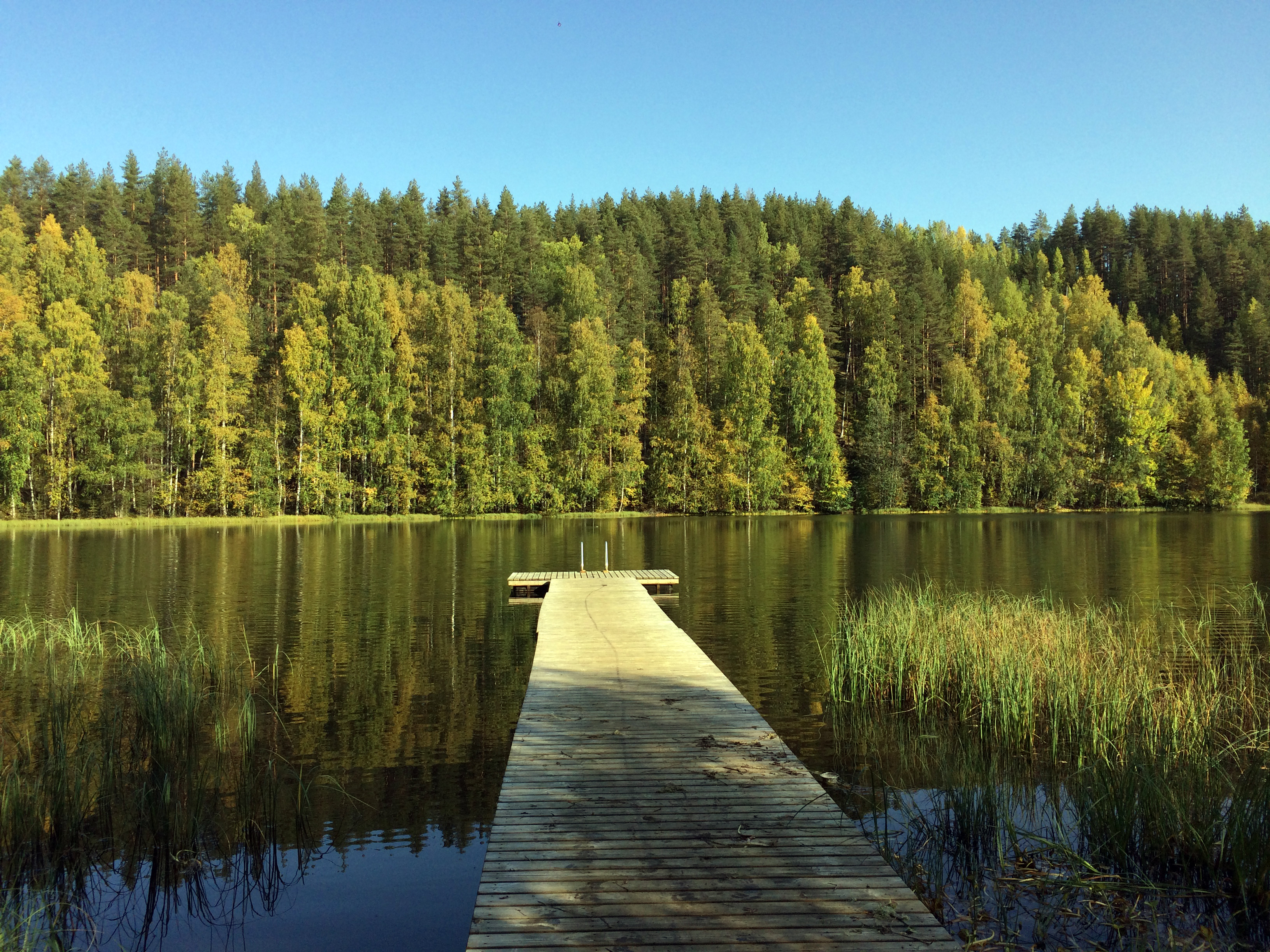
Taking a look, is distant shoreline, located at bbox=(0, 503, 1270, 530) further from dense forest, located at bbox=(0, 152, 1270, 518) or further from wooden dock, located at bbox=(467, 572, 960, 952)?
wooden dock, located at bbox=(467, 572, 960, 952)

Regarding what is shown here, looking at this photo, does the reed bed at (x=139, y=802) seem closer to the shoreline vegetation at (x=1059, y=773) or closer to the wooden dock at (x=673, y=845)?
the wooden dock at (x=673, y=845)

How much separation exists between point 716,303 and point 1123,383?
30015 millimetres

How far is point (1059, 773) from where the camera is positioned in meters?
7.73

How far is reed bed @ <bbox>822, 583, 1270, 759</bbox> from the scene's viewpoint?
25.6 ft

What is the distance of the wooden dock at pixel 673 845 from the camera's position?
4129mm

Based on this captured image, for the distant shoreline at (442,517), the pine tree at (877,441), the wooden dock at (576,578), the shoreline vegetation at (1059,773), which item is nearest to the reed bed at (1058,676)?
the shoreline vegetation at (1059,773)

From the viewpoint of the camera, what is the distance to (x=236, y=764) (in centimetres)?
818

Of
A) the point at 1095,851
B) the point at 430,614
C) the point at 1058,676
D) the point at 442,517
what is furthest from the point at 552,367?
the point at 1095,851

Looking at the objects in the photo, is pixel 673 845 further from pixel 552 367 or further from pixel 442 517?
pixel 552 367

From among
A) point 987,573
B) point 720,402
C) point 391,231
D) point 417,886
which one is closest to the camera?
point 417,886

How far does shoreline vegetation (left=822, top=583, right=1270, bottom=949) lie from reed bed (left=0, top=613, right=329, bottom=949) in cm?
458

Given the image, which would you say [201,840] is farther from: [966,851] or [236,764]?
[966,851]

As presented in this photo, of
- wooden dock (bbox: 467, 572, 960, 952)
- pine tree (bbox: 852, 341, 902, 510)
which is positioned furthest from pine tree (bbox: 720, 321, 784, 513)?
wooden dock (bbox: 467, 572, 960, 952)

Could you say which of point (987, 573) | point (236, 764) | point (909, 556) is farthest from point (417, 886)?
point (909, 556)
